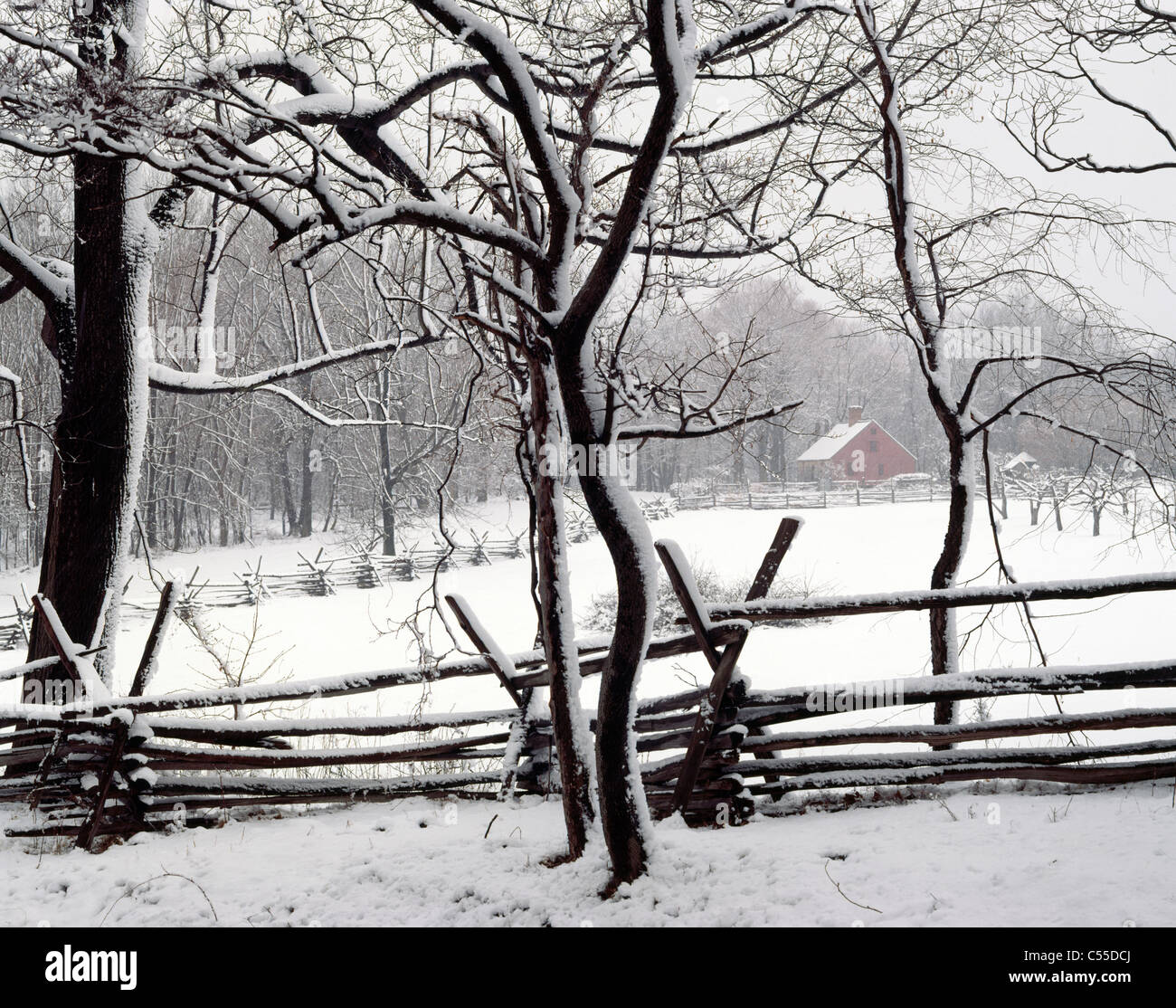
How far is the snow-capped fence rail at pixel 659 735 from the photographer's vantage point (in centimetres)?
423

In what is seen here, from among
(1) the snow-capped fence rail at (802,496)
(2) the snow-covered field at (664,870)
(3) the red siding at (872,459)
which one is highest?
(3) the red siding at (872,459)

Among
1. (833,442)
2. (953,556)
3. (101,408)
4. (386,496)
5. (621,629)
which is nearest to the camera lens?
(621,629)

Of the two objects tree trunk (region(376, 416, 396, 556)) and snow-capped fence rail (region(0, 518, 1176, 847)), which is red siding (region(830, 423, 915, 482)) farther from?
snow-capped fence rail (region(0, 518, 1176, 847))

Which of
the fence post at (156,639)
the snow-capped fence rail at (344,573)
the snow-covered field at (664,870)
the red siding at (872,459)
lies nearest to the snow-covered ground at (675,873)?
the snow-covered field at (664,870)

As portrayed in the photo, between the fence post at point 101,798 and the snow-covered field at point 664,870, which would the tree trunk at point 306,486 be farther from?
the snow-covered field at point 664,870

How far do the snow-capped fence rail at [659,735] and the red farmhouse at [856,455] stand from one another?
3246 cm

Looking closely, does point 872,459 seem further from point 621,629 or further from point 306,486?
point 621,629

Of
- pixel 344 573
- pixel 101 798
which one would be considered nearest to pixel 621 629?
pixel 101 798

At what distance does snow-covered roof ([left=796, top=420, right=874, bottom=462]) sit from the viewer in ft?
119

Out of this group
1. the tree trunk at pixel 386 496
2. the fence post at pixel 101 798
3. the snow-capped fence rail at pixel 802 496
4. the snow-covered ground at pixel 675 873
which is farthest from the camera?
the snow-capped fence rail at pixel 802 496

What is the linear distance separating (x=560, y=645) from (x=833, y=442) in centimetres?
3503

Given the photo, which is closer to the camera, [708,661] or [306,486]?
[708,661]

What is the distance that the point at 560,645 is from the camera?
3492mm
